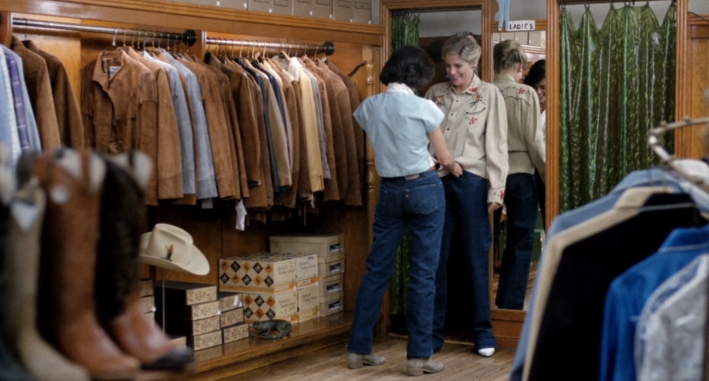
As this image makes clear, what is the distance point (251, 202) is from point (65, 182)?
322cm

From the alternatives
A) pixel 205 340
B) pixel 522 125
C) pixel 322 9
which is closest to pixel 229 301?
pixel 205 340

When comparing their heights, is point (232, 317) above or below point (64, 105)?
below

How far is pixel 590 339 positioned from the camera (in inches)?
73.4

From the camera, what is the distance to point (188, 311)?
4.55 meters

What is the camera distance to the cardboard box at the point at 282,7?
489 centimetres

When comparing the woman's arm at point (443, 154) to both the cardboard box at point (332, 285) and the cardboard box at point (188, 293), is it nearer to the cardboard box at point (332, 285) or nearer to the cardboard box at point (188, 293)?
A: the cardboard box at point (332, 285)

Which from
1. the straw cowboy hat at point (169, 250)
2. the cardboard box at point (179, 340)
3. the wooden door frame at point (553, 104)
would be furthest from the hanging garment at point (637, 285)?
the wooden door frame at point (553, 104)

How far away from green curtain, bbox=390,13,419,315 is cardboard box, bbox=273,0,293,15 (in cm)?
71

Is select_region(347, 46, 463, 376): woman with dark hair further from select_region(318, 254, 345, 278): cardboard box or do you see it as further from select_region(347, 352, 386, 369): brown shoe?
select_region(318, 254, 345, 278): cardboard box

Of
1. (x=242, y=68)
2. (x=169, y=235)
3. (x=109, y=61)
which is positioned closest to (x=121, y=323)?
(x=169, y=235)

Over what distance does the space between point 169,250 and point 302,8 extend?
1.64m

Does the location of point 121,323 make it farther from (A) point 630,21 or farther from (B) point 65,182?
(A) point 630,21

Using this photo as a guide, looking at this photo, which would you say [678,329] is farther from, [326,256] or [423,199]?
[326,256]

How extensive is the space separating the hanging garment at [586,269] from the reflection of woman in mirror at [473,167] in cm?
296
